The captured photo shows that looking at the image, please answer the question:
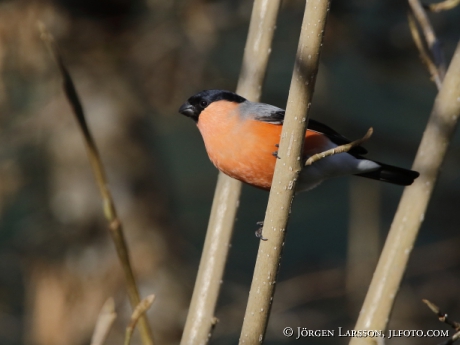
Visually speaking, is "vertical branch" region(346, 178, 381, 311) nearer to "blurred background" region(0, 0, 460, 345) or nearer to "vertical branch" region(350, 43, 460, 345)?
"blurred background" region(0, 0, 460, 345)

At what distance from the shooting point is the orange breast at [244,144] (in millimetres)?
2041

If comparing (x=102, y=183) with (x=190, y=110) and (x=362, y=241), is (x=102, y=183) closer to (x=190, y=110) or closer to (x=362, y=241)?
(x=190, y=110)

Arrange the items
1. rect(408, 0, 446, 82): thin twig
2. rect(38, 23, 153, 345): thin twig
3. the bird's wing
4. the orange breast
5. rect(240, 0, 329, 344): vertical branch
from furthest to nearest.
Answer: the bird's wing < the orange breast < rect(408, 0, 446, 82): thin twig < rect(240, 0, 329, 344): vertical branch < rect(38, 23, 153, 345): thin twig

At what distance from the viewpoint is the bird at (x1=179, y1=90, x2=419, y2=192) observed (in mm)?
2064

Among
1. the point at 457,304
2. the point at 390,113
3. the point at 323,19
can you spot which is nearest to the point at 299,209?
the point at 390,113

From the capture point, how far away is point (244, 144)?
2.12 meters

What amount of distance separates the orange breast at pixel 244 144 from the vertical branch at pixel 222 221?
0.29ft

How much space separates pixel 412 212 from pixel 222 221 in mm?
559

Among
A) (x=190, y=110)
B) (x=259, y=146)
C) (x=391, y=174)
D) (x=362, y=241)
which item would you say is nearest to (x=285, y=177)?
(x=259, y=146)

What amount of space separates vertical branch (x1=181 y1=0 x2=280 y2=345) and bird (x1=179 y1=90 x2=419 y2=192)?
0.11 m

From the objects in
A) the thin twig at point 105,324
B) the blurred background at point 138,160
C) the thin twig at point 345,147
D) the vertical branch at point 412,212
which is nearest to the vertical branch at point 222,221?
the vertical branch at point 412,212

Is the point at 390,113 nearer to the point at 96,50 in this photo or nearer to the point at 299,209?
the point at 299,209

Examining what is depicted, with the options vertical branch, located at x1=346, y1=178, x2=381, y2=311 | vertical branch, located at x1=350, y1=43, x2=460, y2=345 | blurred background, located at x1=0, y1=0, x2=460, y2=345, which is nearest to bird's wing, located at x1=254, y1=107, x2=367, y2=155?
vertical branch, located at x1=350, y1=43, x2=460, y2=345

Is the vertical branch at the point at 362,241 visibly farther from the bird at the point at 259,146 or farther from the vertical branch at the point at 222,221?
the vertical branch at the point at 222,221
